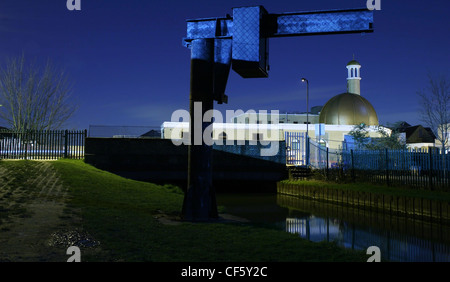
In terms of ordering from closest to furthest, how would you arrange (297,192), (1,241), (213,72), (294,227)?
(1,241), (213,72), (294,227), (297,192)

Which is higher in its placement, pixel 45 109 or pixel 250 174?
pixel 45 109

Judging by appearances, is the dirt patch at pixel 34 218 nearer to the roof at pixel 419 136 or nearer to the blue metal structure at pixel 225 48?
the blue metal structure at pixel 225 48

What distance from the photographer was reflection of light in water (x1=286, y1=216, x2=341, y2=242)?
10476 mm

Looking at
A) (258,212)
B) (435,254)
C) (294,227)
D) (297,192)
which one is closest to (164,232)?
(294,227)

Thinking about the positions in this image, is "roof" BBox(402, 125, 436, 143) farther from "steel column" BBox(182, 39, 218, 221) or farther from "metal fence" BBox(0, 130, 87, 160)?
"steel column" BBox(182, 39, 218, 221)

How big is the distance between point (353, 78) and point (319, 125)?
3463cm

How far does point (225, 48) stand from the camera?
10.1 metres

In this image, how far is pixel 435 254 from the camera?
8.67m

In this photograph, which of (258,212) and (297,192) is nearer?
(258,212)

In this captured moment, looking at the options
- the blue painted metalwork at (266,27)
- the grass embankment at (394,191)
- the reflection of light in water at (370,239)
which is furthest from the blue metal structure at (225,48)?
the grass embankment at (394,191)

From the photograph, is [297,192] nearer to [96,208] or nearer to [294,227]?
[294,227]

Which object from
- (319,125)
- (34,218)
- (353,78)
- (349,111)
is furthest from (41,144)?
(353,78)

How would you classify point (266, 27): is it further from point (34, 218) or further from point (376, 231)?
point (34, 218)
